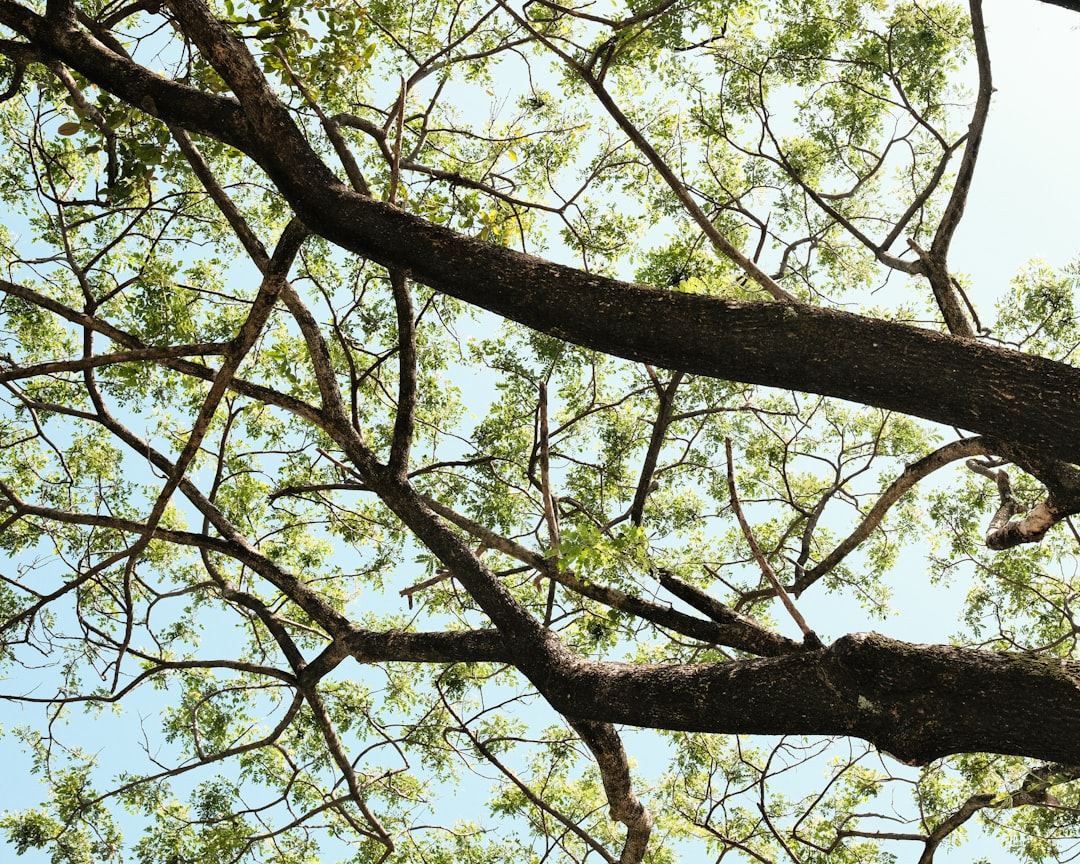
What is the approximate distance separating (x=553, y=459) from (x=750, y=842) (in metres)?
3.44

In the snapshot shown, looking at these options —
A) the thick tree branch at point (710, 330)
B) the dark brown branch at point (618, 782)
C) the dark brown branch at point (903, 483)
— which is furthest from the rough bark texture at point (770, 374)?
the dark brown branch at point (903, 483)

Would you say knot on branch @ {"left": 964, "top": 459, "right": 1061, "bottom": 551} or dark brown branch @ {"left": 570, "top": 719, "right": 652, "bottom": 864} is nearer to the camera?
knot on branch @ {"left": 964, "top": 459, "right": 1061, "bottom": 551}

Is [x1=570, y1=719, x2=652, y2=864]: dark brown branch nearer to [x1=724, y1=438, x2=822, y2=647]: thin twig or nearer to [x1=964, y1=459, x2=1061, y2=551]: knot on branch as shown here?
[x1=724, y1=438, x2=822, y2=647]: thin twig

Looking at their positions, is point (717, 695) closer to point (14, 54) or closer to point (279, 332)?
point (14, 54)

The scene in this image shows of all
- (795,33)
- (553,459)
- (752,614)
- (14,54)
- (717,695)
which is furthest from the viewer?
(752,614)

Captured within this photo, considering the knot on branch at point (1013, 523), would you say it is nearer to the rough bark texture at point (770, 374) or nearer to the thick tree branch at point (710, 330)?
the rough bark texture at point (770, 374)

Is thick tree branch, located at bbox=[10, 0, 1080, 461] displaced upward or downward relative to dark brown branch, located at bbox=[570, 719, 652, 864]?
upward

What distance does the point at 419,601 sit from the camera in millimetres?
7504

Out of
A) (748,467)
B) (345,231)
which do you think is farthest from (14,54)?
(748,467)

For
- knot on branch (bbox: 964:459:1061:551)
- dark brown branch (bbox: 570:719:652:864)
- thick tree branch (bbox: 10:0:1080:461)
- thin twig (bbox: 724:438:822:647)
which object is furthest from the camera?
dark brown branch (bbox: 570:719:652:864)

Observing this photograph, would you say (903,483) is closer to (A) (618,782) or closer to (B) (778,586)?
(B) (778,586)

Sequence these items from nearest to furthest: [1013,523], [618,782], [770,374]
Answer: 1. [770,374]
2. [1013,523]
3. [618,782]

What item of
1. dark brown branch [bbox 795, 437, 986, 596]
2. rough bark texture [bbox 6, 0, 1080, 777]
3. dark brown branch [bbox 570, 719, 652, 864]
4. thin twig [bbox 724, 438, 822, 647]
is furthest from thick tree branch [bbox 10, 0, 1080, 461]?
dark brown branch [bbox 570, 719, 652, 864]

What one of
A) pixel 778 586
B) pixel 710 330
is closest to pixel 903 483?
pixel 778 586
